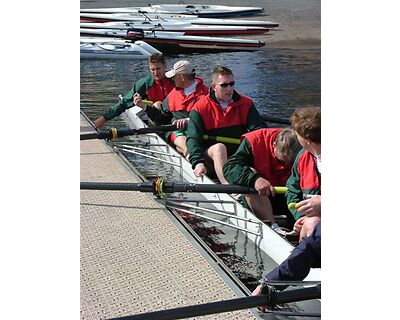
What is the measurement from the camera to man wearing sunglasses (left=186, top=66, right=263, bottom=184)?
2715mm

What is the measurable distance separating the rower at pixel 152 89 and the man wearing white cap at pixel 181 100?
0.17m

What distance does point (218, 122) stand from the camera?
2.85 meters

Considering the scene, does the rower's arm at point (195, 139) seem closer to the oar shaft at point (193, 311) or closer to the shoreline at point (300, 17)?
the shoreline at point (300, 17)

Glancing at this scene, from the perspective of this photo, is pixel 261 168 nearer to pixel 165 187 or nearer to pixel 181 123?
pixel 165 187

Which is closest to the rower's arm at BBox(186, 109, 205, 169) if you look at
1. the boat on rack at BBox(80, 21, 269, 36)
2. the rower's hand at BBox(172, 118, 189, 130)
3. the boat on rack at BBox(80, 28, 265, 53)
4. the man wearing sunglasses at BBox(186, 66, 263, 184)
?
the man wearing sunglasses at BBox(186, 66, 263, 184)

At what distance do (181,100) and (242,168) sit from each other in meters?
1.16

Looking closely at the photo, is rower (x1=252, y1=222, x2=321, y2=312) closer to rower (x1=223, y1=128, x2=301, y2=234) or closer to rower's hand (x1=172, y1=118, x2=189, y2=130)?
rower (x1=223, y1=128, x2=301, y2=234)

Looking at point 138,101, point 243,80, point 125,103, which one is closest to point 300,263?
point 138,101

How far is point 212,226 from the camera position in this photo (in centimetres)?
253

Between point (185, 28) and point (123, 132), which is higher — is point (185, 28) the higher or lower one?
the higher one

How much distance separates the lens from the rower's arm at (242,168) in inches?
88.6
